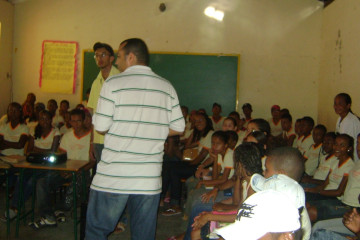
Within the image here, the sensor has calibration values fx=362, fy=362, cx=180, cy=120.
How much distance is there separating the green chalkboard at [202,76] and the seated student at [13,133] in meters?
2.90

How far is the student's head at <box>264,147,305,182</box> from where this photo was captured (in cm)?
199

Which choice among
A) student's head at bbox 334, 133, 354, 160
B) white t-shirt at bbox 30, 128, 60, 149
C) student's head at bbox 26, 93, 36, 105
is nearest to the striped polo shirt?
student's head at bbox 334, 133, 354, 160

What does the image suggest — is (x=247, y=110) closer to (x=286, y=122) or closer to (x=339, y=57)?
(x=286, y=122)

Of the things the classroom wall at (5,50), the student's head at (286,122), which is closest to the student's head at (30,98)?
the classroom wall at (5,50)

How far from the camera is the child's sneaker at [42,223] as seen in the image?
3438 mm

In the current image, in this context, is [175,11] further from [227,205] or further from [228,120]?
[227,205]

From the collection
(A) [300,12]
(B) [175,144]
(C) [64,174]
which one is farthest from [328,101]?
(C) [64,174]

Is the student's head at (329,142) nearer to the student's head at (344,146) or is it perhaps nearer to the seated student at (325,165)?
the seated student at (325,165)

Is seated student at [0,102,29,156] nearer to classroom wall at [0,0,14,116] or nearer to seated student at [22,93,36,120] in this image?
seated student at [22,93,36,120]

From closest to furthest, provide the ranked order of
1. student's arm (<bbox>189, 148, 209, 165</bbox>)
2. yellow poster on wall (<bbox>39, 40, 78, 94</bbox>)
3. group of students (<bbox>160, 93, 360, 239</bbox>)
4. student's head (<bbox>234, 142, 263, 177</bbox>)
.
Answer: group of students (<bbox>160, 93, 360, 239</bbox>) < student's head (<bbox>234, 142, 263, 177</bbox>) < student's arm (<bbox>189, 148, 209, 165</bbox>) < yellow poster on wall (<bbox>39, 40, 78, 94</bbox>)

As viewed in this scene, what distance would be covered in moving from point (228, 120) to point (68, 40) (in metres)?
3.98

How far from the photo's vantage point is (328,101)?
227 inches

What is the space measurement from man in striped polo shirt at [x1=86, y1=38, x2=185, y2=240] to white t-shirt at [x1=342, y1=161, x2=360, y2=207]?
168 cm

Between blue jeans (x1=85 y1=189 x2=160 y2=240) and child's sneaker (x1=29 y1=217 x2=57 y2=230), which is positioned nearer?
blue jeans (x1=85 y1=189 x2=160 y2=240)
